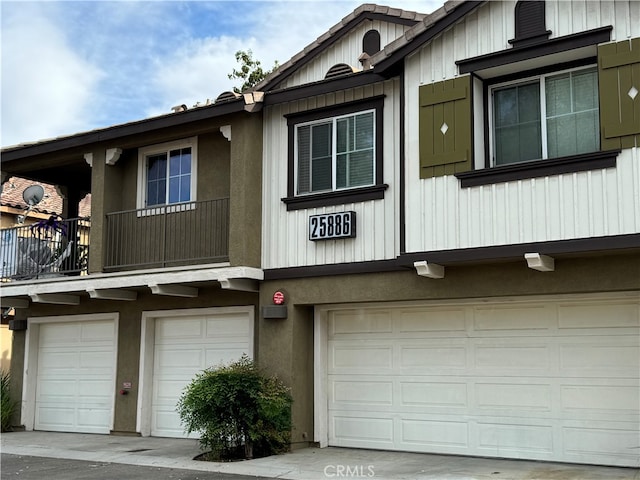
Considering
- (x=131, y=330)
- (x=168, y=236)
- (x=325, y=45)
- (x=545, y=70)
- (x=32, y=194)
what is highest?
(x=325, y=45)

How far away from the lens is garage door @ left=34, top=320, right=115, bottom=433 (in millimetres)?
15445

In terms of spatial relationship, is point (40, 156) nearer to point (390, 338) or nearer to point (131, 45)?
point (131, 45)

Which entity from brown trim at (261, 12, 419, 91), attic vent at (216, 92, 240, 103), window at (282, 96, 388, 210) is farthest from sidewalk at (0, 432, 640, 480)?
brown trim at (261, 12, 419, 91)

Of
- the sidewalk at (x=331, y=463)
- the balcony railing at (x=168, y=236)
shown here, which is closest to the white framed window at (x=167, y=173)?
the balcony railing at (x=168, y=236)

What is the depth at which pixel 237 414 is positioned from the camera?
38.2ft

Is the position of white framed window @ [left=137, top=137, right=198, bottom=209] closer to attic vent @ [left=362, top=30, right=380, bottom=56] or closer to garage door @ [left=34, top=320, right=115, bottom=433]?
garage door @ [left=34, top=320, right=115, bottom=433]

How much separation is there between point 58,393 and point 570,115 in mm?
11300

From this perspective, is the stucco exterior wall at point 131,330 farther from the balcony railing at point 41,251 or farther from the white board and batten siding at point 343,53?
the white board and batten siding at point 343,53

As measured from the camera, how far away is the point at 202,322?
14.4 m

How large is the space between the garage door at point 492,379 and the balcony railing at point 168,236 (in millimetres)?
2535

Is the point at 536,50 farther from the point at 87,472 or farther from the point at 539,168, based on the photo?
the point at 87,472

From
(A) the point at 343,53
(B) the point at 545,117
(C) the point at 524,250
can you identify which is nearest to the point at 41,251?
(A) the point at 343,53

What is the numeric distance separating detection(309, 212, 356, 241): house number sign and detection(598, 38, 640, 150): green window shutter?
3.98 m

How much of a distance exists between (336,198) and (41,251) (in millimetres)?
6868
